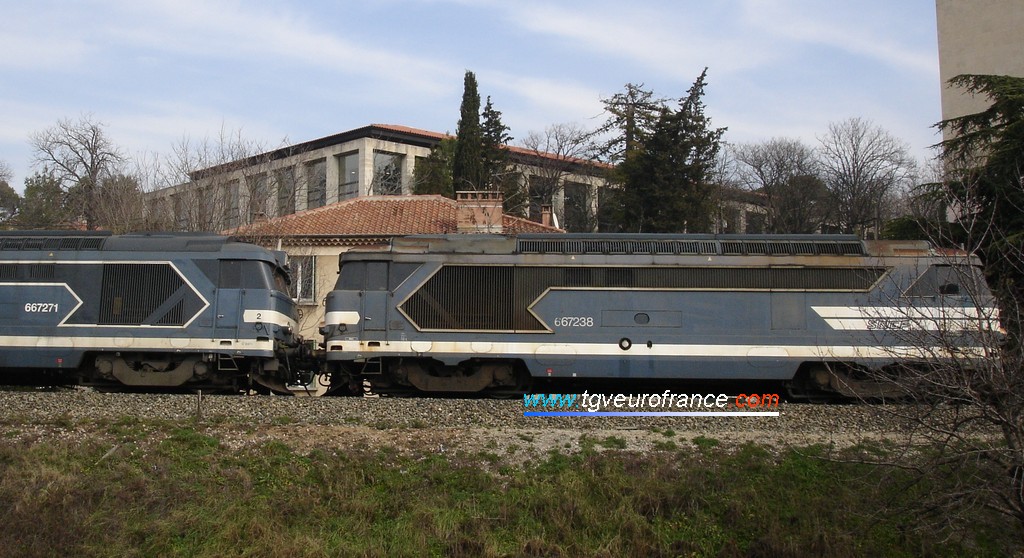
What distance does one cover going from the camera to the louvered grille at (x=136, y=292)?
16750 millimetres

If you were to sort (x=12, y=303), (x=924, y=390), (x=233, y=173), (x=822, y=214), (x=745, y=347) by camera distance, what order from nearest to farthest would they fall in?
(x=924, y=390)
(x=745, y=347)
(x=12, y=303)
(x=233, y=173)
(x=822, y=214)

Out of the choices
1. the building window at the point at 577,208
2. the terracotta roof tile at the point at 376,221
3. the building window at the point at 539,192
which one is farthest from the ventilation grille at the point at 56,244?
the building window at the point at 577,208

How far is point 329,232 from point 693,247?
51.6 ft

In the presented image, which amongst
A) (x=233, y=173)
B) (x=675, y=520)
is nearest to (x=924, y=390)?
(x=675, y=520)

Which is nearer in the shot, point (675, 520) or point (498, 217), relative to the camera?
point (675, 520)

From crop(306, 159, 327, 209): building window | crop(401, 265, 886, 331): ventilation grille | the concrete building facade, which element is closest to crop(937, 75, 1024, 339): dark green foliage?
crop(401, 265, 886, 331): ventilation grille

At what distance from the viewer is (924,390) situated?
8094 mm

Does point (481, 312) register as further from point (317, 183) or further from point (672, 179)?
point (317, 183)

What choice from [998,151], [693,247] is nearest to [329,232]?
[693,247]

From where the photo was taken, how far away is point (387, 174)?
5228 cm

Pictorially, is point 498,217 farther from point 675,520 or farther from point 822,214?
point 822,214

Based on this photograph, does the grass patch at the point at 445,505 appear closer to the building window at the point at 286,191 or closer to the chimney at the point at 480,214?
the chimney at the point at 480,214

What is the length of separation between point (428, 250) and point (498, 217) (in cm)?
1255

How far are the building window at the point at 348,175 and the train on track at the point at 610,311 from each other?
37089 millimetres
